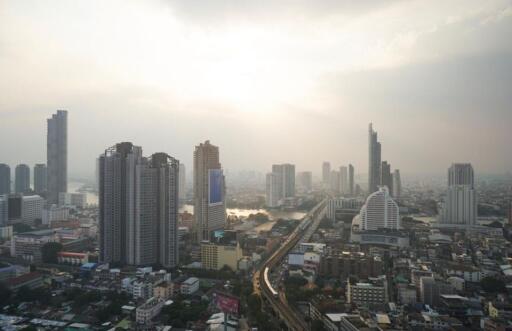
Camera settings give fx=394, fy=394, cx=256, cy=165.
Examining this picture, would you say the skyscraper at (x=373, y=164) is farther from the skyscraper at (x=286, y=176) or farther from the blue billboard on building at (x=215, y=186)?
the blue billboard on building at (x=215, y=186)

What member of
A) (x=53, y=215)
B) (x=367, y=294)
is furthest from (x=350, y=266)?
(x=53, y=215)

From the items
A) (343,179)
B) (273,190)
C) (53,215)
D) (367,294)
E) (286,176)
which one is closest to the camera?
(367,294)

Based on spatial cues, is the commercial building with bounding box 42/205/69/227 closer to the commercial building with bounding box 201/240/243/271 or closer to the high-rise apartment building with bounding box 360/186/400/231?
the commercial building with bounding box 201/240/243/271

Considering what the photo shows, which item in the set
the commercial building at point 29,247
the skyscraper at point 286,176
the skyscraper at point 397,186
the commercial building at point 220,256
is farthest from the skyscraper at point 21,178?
the skyscraper at point 397,186

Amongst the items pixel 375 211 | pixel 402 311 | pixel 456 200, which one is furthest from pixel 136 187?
pixel 456 200

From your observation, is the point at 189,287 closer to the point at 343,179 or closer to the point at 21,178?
the point at 21,178

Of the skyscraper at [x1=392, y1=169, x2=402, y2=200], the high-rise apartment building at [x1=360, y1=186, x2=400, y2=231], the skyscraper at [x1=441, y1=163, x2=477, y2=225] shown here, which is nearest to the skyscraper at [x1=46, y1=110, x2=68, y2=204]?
the high-rise apartment building at [x1=360, y1=186, x2=400, y2=231]
